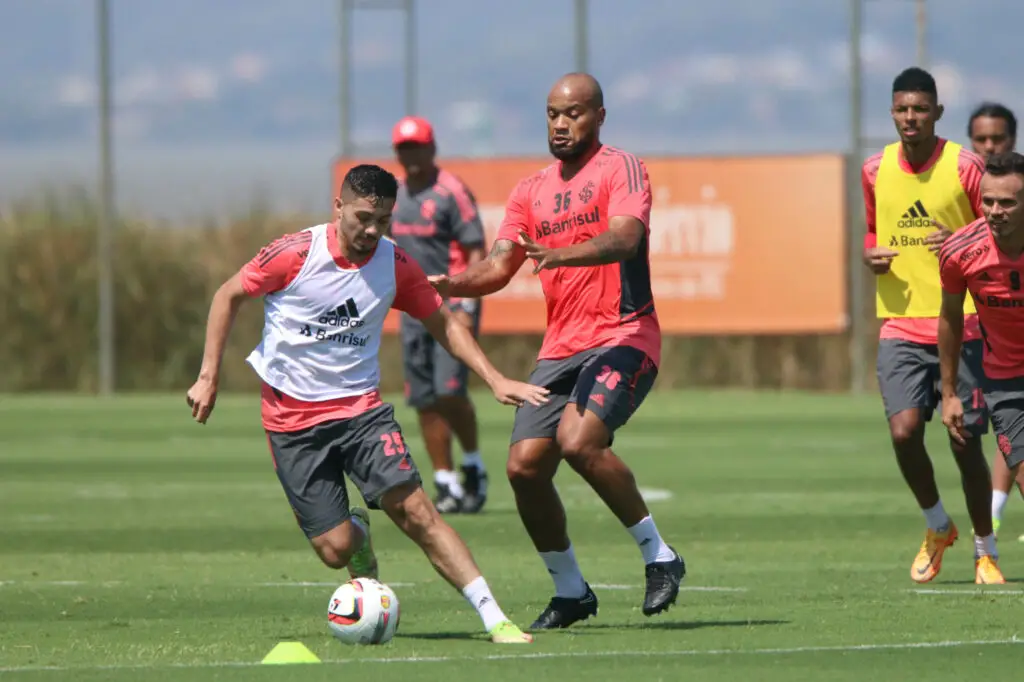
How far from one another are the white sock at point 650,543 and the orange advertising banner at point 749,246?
2147cm

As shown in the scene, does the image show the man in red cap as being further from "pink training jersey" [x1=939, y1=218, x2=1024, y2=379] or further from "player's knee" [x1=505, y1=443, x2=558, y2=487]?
"player's knee" [x1=505, y1=443, x2=558, y2=487]

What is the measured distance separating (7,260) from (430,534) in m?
26.3

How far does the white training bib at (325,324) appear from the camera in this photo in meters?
9.30

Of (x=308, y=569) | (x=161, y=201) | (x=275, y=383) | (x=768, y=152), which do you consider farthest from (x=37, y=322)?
(x=275, y=383)

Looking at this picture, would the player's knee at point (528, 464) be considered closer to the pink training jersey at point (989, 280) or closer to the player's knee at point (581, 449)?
the player's knee at point (581, 449)

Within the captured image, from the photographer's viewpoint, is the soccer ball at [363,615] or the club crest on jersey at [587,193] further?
the club crest on jersey at [587,193]

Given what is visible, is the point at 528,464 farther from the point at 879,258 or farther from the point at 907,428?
the point at 879,258

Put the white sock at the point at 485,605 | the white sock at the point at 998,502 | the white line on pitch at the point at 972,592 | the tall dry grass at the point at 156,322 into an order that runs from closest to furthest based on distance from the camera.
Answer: the white sock at the point at 485,605
the white line on pitch at the point at 972,592
the white sock at the point at 998,502
the tall dry grass at the point at 156,322

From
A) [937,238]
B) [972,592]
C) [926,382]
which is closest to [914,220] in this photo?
[937,238]

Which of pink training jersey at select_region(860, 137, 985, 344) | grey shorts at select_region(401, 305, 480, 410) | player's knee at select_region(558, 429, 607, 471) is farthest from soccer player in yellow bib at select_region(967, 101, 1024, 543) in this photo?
grey shorts at select_region(401, 305, 480, 410)

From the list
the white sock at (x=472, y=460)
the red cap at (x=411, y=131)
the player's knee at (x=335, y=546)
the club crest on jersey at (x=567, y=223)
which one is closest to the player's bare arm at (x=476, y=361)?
the club crest on jersey at (x=567, y=223)

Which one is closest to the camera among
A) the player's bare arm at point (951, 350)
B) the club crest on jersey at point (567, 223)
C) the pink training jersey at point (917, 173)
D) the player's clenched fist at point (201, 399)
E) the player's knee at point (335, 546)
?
the player's clenched fist at point (201, 399)

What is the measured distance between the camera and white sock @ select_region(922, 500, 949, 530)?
37.0 feet

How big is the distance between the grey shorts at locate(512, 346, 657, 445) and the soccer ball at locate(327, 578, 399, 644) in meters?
1.13
